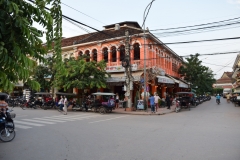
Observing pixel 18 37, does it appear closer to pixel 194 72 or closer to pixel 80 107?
pixel 80 107

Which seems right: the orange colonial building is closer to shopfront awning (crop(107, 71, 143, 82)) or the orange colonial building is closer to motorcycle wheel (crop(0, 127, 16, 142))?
shopfront awning (crop(107, 71, 143, 82))

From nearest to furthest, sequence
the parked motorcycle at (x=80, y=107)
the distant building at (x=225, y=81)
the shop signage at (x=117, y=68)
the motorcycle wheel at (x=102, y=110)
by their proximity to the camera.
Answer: the motorcycle wheel at (x=102, y=110) < the parked motorcycle at (x=80, y=107) < the shop signage at (x=117, y=68) < the distant building at (x=225, y=81)

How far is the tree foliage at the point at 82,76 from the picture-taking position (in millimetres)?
21950

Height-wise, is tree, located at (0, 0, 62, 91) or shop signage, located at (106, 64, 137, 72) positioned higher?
shop signage, located at (106, 64, 137, 72)

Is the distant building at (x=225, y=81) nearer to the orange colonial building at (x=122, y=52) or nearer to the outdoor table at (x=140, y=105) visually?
the orange colonial building at (x=122, y=52)

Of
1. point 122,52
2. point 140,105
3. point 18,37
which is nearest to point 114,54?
point 122,52

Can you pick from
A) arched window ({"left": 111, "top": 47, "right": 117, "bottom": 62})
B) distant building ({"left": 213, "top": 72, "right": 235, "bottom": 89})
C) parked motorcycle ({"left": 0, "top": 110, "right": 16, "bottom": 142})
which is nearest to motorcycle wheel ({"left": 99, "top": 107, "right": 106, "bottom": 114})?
arched window ({"left": 111, "top": 47, "right": 117, "bottom": 62})

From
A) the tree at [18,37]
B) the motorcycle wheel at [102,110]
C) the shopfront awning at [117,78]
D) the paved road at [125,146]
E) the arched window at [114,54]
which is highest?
the arched window at [114,54]

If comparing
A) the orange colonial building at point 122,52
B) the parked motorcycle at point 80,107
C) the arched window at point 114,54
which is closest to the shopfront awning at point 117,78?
the orange colonial building at point 122,52

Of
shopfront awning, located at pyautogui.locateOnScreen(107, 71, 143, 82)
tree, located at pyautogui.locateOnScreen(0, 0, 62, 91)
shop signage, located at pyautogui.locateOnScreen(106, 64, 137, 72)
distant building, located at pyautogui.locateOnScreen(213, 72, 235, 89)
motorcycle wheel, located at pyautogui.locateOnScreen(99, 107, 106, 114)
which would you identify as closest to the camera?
tree, located at pyautogui.locateOnScreen(0, 0, 62, 91)

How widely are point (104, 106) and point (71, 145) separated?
12.1 metres

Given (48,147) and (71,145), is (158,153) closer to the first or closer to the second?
(71,145)

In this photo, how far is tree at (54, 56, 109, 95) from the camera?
22.0 metres

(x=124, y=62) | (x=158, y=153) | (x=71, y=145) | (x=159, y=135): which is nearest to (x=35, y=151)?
(x=71, y=145)
